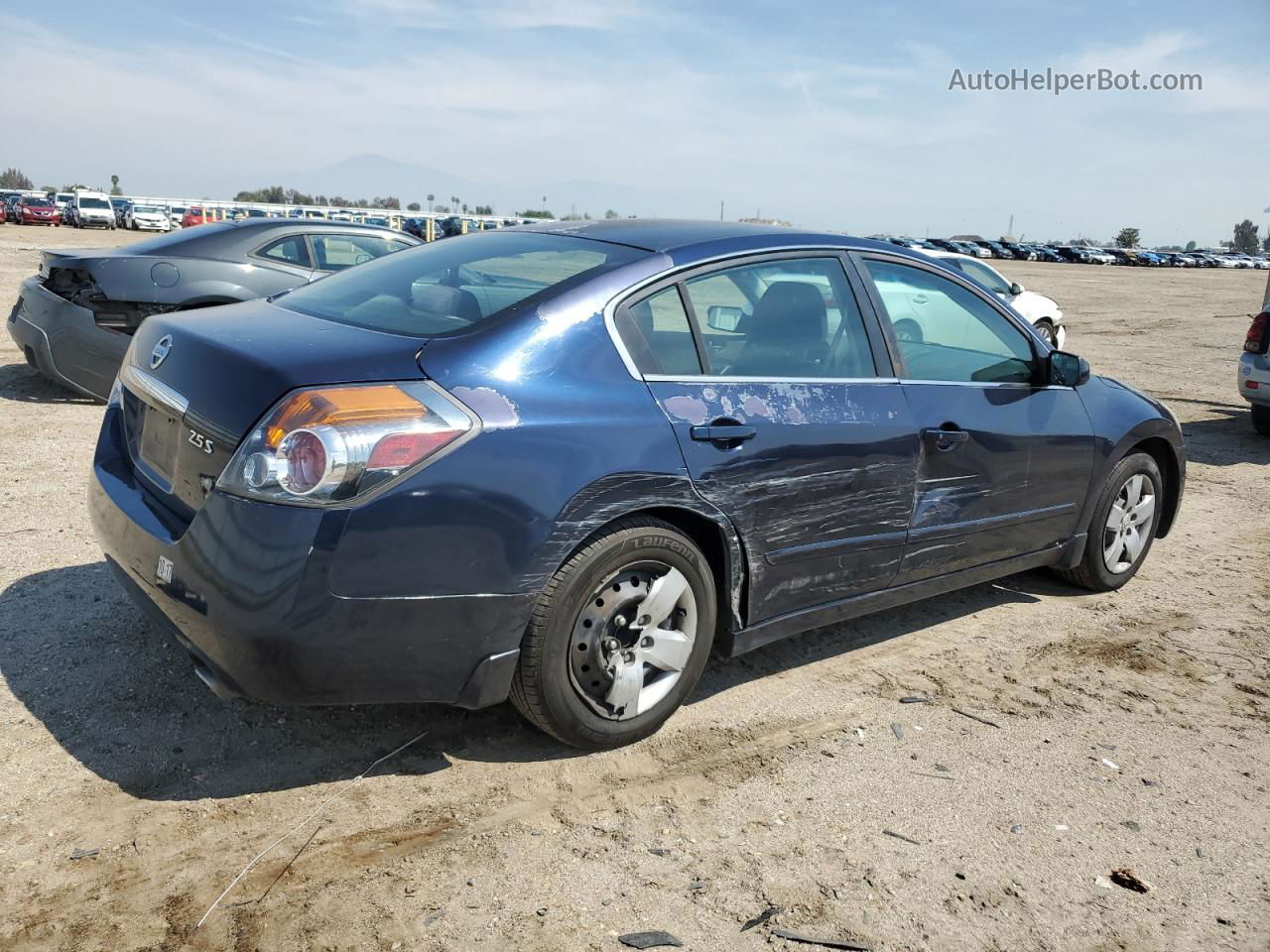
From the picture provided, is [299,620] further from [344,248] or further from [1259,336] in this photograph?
[1259,336]

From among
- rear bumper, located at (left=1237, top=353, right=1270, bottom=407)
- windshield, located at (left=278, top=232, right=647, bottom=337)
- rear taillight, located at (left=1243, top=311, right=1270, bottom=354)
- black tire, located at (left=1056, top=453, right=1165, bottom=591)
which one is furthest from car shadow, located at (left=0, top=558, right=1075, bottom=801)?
rear taillight, located at (left=1243, top=311, right=1270, bottom=354)

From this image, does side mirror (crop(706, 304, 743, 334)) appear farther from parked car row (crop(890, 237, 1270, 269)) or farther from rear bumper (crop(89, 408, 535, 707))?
parked car row (crop(890, 237, 1270, 269))

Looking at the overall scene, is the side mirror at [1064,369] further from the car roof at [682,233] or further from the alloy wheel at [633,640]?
the alloy wheel at [633,640]

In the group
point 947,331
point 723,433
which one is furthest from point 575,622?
point 947,331

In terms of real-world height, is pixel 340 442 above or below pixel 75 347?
above

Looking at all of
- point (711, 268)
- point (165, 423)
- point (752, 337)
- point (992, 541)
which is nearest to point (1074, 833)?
point (992, 541)

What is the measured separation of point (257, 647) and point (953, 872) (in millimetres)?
1947

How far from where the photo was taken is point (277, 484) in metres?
2.65

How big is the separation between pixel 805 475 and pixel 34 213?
54.8m

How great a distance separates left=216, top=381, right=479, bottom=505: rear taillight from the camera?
2.63m

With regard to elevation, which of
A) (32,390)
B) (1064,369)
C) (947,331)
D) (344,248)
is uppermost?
(344,248)

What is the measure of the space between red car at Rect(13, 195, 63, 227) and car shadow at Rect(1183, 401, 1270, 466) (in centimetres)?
5212

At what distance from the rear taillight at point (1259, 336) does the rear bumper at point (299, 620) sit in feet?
29.2

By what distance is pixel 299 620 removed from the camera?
2645 mm
